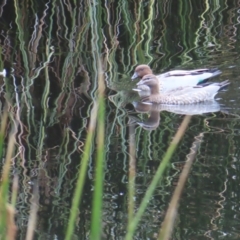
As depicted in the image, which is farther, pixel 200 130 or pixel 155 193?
pixel 200 130

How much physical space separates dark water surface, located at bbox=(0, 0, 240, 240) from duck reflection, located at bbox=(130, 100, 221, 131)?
0.04m

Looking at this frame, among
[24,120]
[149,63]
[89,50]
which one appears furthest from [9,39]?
[24,120]

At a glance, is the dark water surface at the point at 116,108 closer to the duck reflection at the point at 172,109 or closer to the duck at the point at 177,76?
the duck reflection at the point at 172,109

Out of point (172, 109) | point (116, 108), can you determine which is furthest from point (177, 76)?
point (116, 108)

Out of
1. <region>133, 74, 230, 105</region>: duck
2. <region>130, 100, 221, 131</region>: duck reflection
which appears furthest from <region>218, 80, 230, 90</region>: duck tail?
<region>130, 100, 221, 131</region>: duck reflection

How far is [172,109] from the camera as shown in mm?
7156

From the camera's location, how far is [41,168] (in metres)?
5.29

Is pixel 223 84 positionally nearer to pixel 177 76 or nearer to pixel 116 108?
pixel 177 76

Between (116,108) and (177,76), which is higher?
(177,76)

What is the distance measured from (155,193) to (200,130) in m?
1.52

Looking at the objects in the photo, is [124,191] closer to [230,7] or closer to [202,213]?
[202,213]

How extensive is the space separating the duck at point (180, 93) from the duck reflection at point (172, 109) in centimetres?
8

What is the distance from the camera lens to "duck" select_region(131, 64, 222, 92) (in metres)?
7.62

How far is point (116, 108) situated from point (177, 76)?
0.87 m
